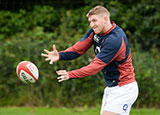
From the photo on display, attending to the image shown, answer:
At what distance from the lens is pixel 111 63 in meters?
4.12

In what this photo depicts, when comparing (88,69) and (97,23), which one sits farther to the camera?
(97,23)

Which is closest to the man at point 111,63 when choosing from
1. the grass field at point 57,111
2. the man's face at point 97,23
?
the man's face at point 97,23

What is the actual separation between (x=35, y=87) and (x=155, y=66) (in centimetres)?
312

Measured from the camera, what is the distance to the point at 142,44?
857cm

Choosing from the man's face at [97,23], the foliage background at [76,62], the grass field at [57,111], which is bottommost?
the grass field at [57,111]

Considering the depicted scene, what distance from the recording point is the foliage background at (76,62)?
7.48 metres

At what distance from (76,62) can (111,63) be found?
3408 millimetres

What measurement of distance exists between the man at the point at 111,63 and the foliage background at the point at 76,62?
10.3ft

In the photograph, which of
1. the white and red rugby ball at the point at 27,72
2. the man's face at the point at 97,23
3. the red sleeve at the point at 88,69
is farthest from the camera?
the white and red rugby ball at the point at 27,72

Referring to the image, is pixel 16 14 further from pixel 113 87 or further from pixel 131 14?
pixel 113 87

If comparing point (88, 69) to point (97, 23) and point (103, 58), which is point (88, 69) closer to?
point (103, 58)

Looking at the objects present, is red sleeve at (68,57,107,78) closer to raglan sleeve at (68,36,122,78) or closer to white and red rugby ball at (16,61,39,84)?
raglan sleeve at (68,36,122,78)

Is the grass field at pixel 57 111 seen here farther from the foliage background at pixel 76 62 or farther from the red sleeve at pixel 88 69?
the red sleeve at pixel 88 69

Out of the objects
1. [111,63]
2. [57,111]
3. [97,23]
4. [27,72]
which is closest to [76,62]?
[57,111]
